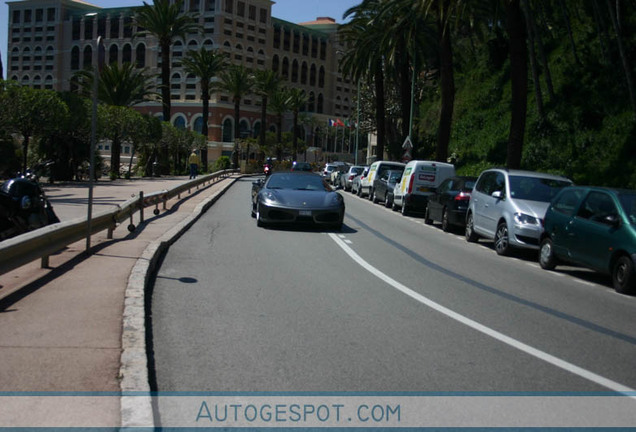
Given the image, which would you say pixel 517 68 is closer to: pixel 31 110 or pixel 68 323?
pixel 31 110

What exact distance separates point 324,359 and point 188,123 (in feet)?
389

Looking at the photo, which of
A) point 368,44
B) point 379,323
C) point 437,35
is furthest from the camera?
point 368,44

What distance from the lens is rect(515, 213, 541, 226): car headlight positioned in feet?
48.4

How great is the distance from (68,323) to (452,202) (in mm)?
14409

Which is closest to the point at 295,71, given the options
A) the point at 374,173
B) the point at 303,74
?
the point at 303,74

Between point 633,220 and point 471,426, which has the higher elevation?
point 633,220

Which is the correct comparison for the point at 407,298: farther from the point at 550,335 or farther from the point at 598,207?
the point at 598,207

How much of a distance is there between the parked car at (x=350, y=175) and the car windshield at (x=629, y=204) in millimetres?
31721

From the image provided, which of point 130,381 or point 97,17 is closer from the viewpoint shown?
point 130,381

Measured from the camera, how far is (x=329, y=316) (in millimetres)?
7938

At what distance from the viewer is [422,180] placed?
25.1 m

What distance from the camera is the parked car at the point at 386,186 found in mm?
29797

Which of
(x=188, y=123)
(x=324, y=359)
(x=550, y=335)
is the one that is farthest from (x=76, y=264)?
(x=188, y=123)

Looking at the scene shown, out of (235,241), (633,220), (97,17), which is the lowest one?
(235,241)
